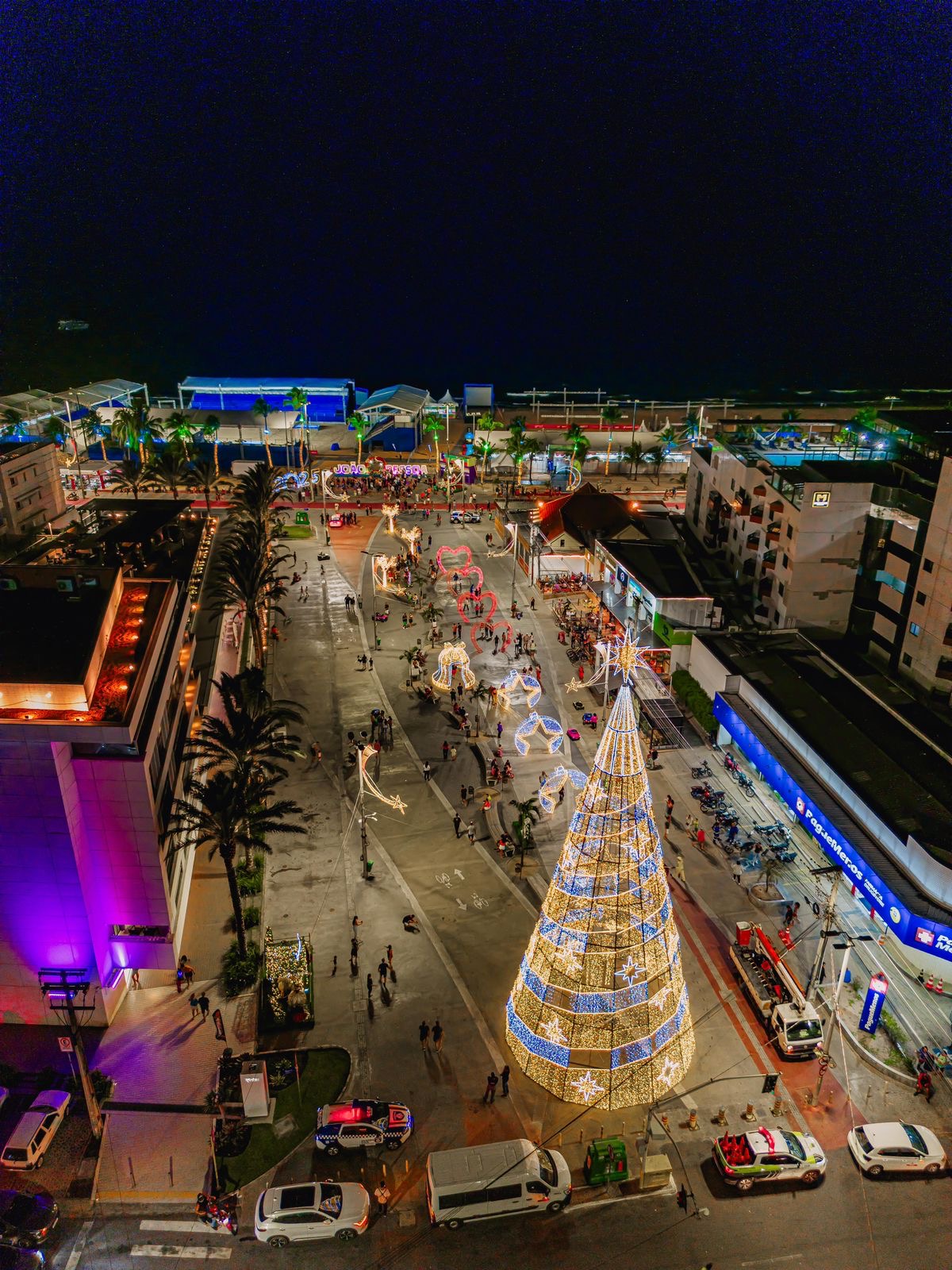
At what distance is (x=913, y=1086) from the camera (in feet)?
103

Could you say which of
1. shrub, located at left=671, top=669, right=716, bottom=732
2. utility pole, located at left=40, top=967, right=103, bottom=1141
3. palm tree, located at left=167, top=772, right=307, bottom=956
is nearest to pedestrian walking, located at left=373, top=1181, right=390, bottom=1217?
utility pole, located at left=40, top=967, right=103, bottom=1141

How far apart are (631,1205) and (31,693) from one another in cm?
2462

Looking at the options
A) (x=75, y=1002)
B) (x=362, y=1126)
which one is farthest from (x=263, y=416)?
(x=362, y=1126)

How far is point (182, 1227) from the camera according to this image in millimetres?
26875

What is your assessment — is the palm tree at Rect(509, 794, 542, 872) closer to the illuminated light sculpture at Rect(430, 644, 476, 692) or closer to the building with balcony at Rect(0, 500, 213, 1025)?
the illuminated light sculpture at Rect(430, 644, 476, 692)

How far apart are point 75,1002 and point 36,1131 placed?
4.42 metres

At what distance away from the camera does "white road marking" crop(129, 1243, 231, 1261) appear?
26.1 metres

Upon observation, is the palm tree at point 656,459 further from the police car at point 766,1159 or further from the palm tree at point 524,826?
the police car at point 766,1159

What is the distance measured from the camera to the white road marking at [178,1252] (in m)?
26.1

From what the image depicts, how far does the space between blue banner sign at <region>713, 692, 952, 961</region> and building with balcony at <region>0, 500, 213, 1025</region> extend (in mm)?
26498

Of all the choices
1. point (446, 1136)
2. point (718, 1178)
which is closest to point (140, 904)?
point (446, 1136)

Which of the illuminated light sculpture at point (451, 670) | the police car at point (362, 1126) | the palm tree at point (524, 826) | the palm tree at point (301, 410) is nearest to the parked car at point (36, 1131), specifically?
the police car at point (362, 1126)

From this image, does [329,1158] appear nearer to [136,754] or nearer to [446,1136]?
[446,1136]

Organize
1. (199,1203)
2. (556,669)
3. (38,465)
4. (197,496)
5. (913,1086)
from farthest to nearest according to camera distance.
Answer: (197,496), (38,465), (556,669), (913,1086), (199,1203)
